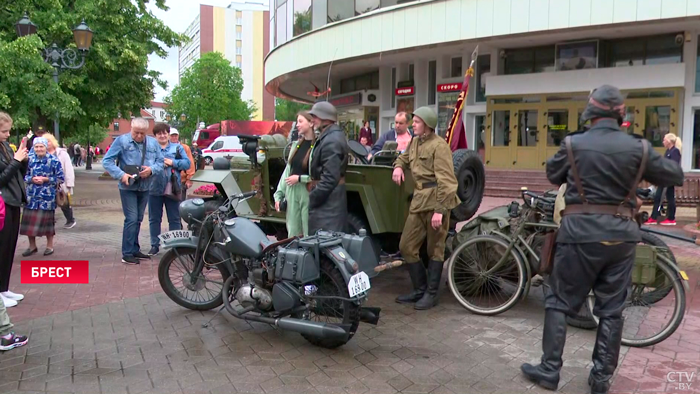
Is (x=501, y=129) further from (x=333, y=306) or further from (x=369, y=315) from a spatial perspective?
(x=333, y=306)

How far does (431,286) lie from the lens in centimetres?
537

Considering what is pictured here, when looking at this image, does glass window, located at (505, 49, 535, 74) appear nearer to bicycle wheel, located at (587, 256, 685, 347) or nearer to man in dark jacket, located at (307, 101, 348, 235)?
bicycle wheel, located at (587, 256, 685, 347)

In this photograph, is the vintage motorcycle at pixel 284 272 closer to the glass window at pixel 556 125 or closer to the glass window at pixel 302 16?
the glass window at pixel 556 125

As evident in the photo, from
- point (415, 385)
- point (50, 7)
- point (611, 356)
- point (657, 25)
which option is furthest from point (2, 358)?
point (50, 7)

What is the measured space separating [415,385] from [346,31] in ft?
61.2

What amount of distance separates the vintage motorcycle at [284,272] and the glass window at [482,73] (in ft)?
58.3

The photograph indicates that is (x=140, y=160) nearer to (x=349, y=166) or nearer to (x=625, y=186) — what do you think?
(x=349, y=166)

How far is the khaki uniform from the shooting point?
16.7 feet

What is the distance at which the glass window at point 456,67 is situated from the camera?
21406mm

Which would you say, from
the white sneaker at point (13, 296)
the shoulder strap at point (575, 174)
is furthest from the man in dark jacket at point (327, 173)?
the white sneaker at point (13, 296)

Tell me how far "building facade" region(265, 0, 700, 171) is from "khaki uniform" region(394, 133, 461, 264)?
1135 centimetres

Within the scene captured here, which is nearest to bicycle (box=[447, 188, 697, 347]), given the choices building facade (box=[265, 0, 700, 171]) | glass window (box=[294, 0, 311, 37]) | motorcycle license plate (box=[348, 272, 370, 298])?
motorcycle license plate (box=[348, 272, 370, 298])

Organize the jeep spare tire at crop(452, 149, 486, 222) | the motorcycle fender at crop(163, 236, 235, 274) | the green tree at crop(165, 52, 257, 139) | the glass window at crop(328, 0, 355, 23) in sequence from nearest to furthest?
the motorcycle fender at crop(163, 236, 235, 274) → the jeep spare tire at crop(452, 149, 486, 222) → the glass window at crop(328, 0, 355, 23) → the green tree at crop(165, 52, 257, 139)
